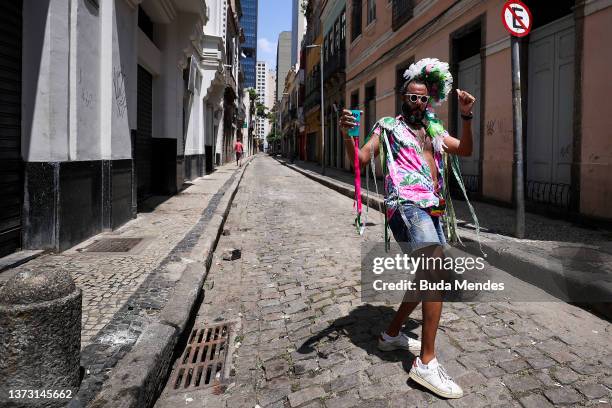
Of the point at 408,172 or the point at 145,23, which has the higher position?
the point at 145,23

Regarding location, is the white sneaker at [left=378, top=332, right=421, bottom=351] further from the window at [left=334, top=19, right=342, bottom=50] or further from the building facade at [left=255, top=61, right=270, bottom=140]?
the building facade at [left=255, top=61, right=270, bottom=140]

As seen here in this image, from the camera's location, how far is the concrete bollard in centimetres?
189

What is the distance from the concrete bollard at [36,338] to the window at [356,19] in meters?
21.4

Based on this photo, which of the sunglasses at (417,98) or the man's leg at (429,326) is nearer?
the man's leg at (429,326)

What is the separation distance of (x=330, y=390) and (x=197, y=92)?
624 inches

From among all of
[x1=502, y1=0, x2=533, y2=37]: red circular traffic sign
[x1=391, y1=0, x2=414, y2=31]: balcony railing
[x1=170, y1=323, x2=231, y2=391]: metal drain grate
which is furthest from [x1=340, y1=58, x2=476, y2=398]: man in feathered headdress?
[x1=391, y1=0, x2=414, y2=31]: balcony railing

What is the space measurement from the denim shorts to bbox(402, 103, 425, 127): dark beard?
0.55m

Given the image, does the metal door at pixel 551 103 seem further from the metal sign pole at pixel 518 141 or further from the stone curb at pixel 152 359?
the stone curb at pixel 152 359

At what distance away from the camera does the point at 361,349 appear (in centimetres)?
303

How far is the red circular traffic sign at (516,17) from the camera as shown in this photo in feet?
19.2

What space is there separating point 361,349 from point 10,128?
13.7 feet

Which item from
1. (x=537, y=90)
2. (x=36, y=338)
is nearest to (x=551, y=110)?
(x=537, y=90)

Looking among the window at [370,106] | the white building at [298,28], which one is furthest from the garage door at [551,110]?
the white building at [298,28]

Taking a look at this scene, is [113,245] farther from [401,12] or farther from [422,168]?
[401,12]
